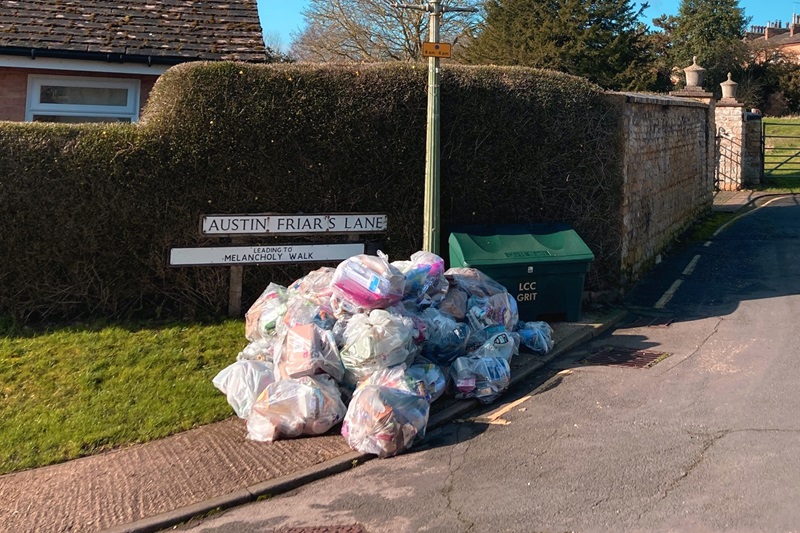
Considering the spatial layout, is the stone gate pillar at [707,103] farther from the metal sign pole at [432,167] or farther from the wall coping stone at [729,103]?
the metal sign pole at [432,167]

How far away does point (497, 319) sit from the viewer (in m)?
7.36

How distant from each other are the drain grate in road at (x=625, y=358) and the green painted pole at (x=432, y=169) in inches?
81.0

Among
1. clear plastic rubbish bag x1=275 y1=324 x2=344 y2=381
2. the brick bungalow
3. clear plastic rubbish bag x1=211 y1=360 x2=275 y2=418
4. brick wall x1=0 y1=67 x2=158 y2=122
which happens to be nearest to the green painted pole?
clear plastic rubbish bag x1=275 y1=324 x2=344 y2=381

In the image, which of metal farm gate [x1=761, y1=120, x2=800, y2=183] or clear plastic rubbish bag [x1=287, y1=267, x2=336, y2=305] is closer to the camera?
clear plastic rubbish bag [x1=287, y1=267, x2=336, y2=305]

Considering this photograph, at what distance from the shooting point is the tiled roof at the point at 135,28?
1055cm

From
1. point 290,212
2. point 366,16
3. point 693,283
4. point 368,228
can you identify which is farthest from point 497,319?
point 366,16

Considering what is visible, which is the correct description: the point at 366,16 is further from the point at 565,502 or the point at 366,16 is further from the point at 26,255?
the point at 565,502

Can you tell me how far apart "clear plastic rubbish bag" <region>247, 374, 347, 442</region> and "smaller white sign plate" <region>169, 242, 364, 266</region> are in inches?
106

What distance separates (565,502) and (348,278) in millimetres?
2792

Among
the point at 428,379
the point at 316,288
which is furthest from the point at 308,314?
the point at 428,379

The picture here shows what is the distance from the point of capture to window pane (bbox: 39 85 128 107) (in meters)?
10.9

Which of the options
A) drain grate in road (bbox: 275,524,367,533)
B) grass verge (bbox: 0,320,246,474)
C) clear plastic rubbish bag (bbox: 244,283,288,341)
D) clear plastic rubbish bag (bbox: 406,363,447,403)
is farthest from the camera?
clear plastic rubbish bag (bbox: 244,283,288,341)

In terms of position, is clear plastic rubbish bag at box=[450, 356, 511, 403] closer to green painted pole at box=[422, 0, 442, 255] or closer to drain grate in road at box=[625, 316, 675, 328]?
green painted pole at box=[422, 0, 442, 255]

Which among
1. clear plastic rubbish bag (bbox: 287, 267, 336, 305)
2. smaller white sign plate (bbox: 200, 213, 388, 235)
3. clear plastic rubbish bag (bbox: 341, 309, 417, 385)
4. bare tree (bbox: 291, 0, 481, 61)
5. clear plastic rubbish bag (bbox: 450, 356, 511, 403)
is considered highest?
bare tree (bbox: 291, 0, 481, 61)
